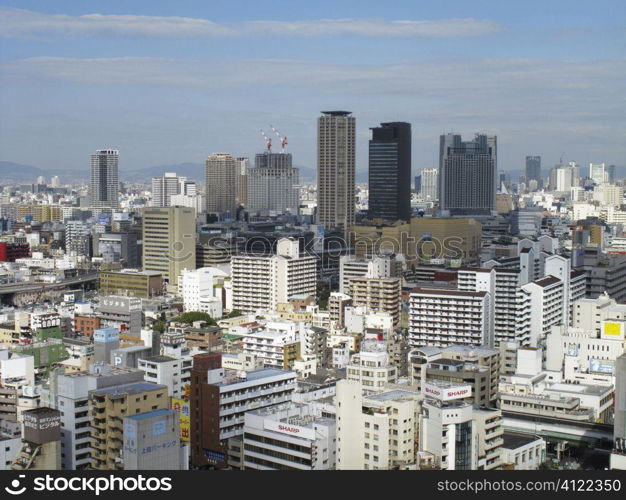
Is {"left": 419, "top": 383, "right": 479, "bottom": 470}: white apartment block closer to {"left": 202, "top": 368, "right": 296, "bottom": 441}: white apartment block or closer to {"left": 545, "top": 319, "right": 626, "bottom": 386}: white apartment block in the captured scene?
{"left": 202, "top": 368, "right": 296, "bottom": 441}: white apartment block

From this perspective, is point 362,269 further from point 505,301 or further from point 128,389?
point 128,389

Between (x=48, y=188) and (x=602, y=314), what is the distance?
39601 millimetres

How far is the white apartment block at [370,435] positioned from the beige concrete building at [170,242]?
495 inches

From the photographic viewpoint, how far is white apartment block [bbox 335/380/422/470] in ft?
20.8

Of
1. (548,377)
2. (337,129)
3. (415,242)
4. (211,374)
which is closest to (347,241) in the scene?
(415,242)

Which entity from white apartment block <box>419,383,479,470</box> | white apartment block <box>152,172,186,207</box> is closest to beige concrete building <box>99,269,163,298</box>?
white apartment block <box>419,383,479,470</box>

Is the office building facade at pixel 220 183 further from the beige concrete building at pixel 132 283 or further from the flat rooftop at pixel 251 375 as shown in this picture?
the flat rooftop at pixel 251 375

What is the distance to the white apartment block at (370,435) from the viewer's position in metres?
6.34

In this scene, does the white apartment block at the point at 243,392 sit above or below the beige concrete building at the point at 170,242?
below

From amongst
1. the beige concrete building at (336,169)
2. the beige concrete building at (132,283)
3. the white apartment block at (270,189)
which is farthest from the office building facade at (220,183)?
the beige concrete building at (132,283)

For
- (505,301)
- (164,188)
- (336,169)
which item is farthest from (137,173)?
(505,301)

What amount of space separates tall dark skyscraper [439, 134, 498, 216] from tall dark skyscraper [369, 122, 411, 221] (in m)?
6.82

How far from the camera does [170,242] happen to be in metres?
18.9

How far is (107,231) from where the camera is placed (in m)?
25.7
